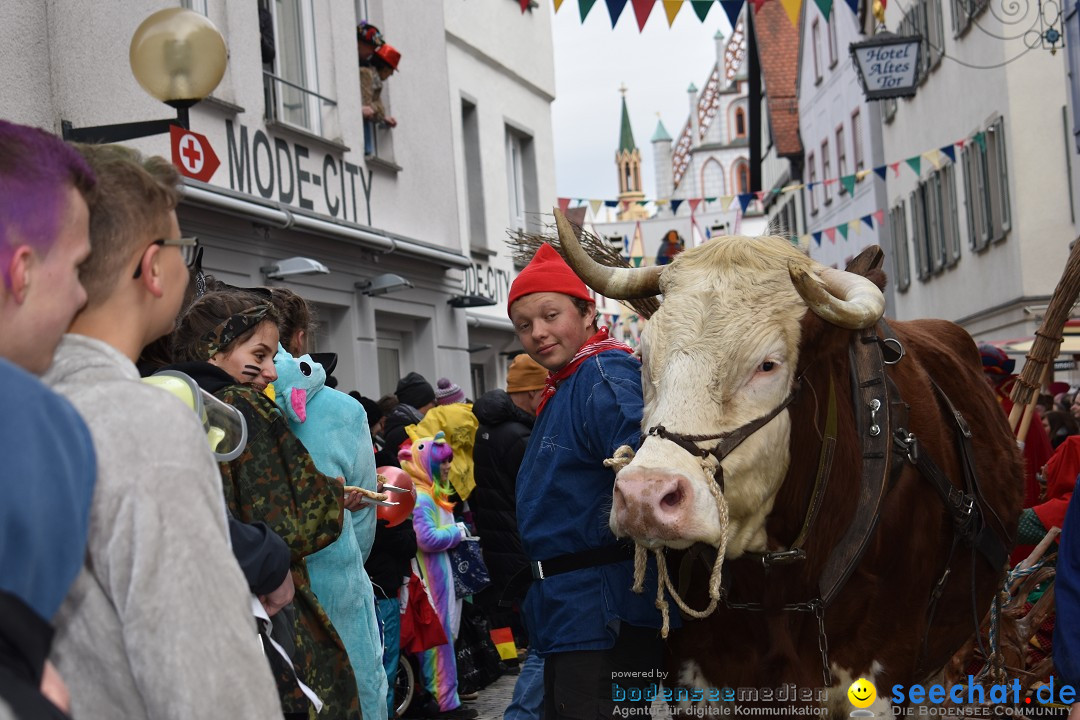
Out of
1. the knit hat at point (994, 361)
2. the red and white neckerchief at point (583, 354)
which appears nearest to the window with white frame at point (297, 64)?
the knit hat at point (994, 361)

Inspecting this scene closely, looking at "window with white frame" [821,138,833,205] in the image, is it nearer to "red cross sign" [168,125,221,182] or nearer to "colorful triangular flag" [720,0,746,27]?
"colorful triangular flag" [720,0,746,27]

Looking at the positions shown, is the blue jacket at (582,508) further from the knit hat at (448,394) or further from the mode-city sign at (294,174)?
the mode-city sign at (294,174)

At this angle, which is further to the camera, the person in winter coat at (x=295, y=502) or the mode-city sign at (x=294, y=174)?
the mode-city sign at (x=294, y=174)

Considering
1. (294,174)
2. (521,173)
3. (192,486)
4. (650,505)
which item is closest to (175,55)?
(650,505)

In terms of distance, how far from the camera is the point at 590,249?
17.0ft

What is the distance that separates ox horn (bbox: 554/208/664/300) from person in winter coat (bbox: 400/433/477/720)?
388 cm

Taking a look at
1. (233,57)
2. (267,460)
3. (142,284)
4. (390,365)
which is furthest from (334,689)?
(390,365)

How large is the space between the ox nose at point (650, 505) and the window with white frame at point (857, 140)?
3170cm

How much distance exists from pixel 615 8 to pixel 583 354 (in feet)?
22.9

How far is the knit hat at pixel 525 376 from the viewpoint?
827 centimetres

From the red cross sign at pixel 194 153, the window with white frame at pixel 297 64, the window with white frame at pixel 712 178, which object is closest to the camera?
the red cross sign at pixel 194 153

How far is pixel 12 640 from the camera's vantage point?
1.47 meters

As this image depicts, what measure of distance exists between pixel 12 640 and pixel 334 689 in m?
2.24

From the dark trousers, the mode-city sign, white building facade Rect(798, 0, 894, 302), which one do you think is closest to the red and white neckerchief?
the dark trousers
